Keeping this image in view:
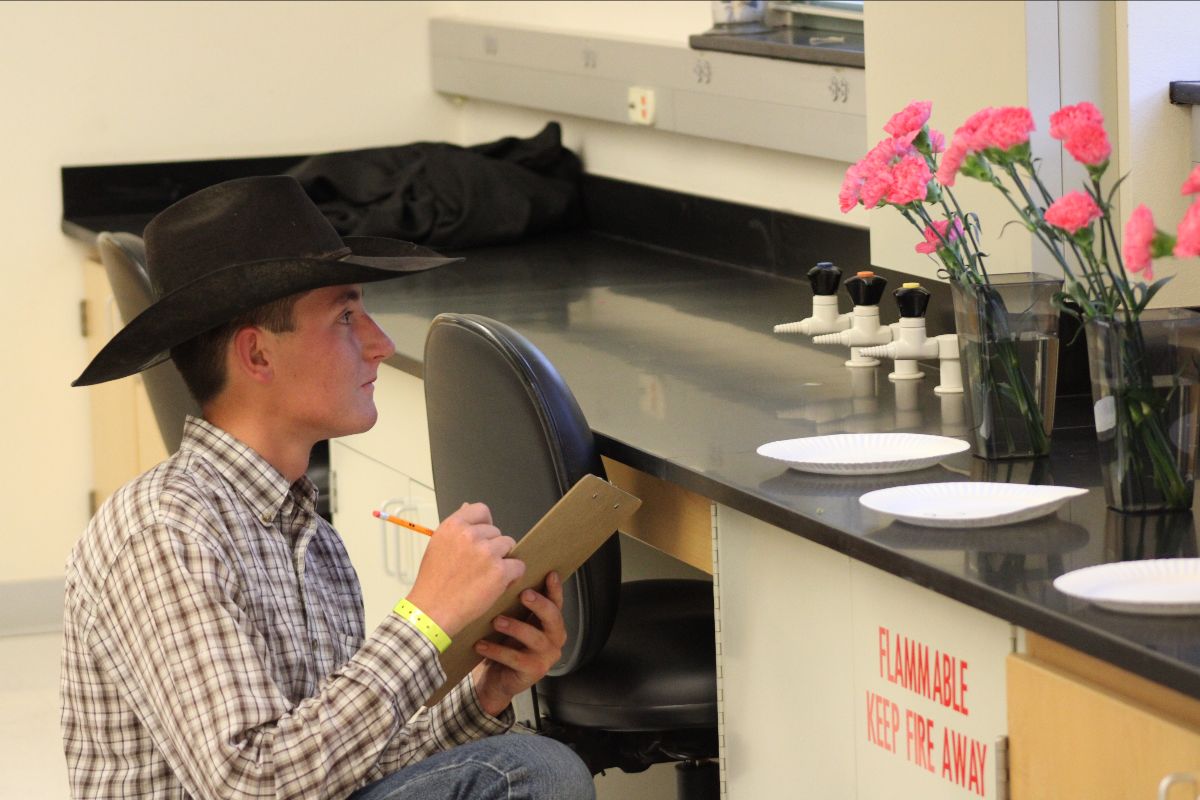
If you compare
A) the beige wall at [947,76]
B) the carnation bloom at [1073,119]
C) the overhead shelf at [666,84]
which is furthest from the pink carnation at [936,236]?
the overhead shelf at [666,84]

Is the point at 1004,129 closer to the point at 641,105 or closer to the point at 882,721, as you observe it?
the point at 882,721

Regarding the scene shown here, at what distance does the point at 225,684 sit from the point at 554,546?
15.5 inches

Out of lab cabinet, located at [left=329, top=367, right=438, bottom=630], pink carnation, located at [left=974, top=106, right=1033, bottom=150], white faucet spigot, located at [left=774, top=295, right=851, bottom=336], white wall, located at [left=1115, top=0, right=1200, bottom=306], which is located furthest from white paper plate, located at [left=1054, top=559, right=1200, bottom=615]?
lab cabinet, located at [left=329, top=367, right=438, bottom=630]

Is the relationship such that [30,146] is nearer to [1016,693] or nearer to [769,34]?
[769,34]

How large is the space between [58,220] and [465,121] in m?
1.08

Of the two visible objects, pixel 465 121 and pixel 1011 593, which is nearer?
pixel 1011 593

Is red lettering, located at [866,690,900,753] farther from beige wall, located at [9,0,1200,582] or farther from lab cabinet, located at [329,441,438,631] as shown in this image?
beige wall, located at [9,0,1200,582]

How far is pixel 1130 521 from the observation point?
1674 millimetres

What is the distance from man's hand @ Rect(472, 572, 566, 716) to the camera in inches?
73.0

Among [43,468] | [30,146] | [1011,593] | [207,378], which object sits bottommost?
[43,468]

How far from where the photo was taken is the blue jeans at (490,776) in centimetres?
173

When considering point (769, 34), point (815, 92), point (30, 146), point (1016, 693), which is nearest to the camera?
point (1016, 693)

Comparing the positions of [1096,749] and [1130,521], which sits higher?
[1130,521]

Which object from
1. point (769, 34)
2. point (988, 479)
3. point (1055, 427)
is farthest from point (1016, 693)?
point (769, 34)
